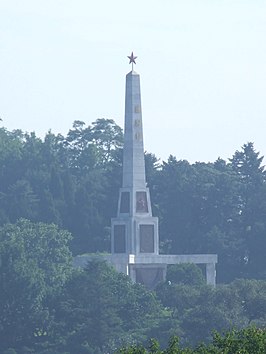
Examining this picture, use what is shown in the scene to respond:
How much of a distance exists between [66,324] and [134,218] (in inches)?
376


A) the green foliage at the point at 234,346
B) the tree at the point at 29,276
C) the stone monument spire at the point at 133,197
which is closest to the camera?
the green foliage at the point at 234,346

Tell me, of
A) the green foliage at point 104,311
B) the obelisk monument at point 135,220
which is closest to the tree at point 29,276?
the green foliage at point 104,311

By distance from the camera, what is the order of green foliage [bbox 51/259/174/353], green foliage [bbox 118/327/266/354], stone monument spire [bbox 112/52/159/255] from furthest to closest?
stone monument spire [bbox 112/52/159/255] → green foliage [bbox 51/259/174/353] → green foliage [bbox 118/327/266/354]

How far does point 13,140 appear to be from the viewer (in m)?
142

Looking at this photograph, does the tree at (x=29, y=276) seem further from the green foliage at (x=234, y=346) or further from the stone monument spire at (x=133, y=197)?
the green foliage at (x=234, y=346)

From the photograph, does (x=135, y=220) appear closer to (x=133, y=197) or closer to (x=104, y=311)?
(x=133, y=197)

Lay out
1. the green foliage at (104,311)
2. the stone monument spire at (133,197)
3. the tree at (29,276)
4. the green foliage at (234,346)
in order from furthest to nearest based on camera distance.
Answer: the stone monument spire at (133,197) < the tree at (29,276) < the green foliage at (104,311) < the green foliage at (234,346)

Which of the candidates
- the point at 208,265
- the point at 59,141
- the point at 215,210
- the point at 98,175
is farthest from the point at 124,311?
the point at 59,141

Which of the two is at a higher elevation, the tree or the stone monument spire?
the stone monument spire

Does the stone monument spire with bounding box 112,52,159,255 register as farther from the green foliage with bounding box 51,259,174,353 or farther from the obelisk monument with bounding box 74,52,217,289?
the green foliage with bounding box 51,259,174,353

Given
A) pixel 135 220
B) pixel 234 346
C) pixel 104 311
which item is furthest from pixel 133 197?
pixel 234 346

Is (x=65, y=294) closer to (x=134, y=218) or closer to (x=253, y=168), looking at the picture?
(x=134, y=218)

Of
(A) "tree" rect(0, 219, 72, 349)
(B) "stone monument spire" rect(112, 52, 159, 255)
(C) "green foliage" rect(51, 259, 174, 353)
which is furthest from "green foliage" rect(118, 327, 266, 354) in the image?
(B) "stone monument spire" rect(112, 52, 159, 255)

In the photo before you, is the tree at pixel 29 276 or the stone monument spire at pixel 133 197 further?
the stone monument spire at pixel 133 197
